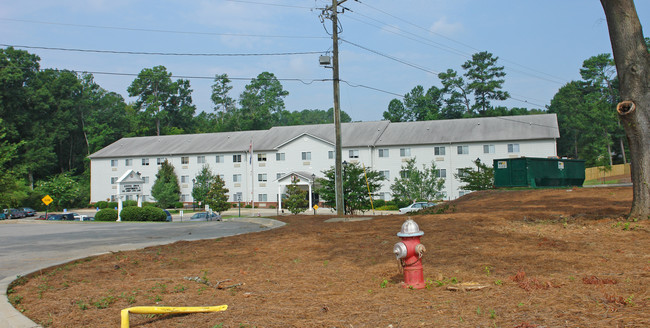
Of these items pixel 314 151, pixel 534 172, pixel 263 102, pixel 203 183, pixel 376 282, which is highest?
pixel 263 102

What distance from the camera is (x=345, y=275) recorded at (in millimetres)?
6727

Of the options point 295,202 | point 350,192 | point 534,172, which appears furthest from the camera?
point 295,202

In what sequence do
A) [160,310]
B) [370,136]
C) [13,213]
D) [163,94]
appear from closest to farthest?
[160,310] < [13,213] < [370,136] < [163,94]

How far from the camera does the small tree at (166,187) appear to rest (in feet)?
196

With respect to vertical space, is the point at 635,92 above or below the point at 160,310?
above

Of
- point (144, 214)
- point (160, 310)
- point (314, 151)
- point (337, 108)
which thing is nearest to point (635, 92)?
point (160, 310)

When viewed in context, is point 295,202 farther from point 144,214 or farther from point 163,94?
point 163,94

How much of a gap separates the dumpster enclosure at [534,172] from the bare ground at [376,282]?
20369 mm

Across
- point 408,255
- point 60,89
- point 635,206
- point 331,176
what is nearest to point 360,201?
point 331,176

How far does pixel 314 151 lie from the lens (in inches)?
2345

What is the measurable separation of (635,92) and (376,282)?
7.49m

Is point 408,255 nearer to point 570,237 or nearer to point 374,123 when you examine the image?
point 570,237

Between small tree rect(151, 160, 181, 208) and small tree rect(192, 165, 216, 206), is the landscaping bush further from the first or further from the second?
small tree rect(151, 160, 181, 208)

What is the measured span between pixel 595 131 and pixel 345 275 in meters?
83.8
